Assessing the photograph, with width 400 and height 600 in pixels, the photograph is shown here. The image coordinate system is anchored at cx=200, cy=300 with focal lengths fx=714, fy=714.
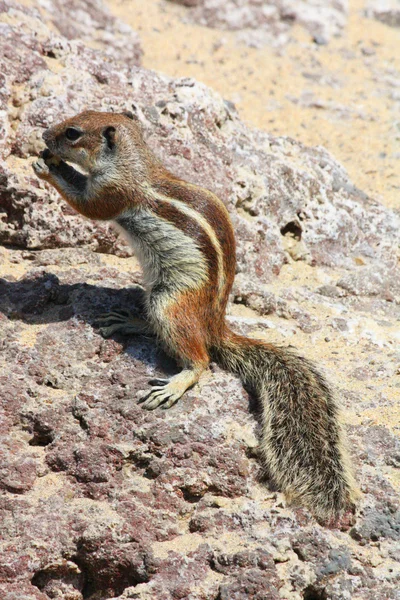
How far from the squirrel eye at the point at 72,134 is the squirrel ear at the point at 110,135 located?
0.17 m

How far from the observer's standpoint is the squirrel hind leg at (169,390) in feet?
12.2

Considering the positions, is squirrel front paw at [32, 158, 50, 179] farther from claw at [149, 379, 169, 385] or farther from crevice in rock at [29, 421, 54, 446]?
crevice in rock at [29, 421, 54, 446]

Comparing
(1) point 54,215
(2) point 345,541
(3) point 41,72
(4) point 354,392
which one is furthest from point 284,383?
(3) point 41,72

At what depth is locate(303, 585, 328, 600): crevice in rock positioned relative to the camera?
3146mm

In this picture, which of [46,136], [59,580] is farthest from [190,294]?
[59,580]

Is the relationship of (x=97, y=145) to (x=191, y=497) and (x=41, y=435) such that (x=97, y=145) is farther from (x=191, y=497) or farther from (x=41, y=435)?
(x=191, y=497)

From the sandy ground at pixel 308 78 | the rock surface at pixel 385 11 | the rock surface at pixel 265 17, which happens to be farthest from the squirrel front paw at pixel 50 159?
the rock surface at pixel 385 11

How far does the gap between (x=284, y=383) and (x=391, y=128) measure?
4841 mm

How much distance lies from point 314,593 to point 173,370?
1.42 m

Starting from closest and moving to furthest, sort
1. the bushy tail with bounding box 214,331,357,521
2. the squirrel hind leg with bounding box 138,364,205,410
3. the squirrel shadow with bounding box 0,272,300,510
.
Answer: the bushy tail with bounding box 214,331,357,521 < the squirrel hind leg with bounding box 138,364,205,410 < the squirrel shadow with bounding box 0,272,300,510

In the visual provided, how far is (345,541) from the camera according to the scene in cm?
332

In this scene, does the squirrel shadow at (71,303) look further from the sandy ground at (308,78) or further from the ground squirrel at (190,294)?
the sandy ground at (308,78)

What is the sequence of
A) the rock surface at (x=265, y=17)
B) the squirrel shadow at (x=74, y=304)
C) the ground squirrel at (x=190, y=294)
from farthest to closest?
the rock surface at (x=265, y=17), the squirrel shadow at (x=74, y=304), the ground squirrel at (x=190, y=294)

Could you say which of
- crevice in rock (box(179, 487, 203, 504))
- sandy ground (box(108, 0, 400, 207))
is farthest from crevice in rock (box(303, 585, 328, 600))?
sandy ground (box(108, 0, 400, 207))
